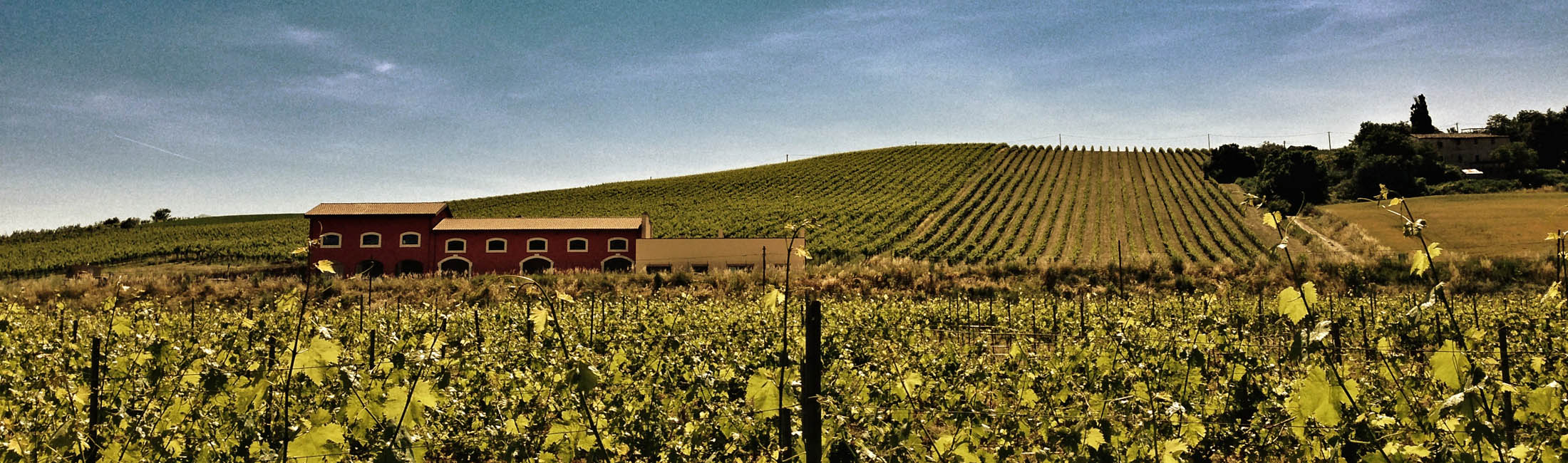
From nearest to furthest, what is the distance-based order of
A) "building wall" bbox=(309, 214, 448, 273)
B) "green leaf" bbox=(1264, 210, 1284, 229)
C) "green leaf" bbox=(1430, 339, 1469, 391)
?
"green leaf" bbox=(1264, 210, 1284, 229), "green leaf" bbox=(1430, 339, 1469, 391), "building wall" bbox=(309, 214, 448, 273)

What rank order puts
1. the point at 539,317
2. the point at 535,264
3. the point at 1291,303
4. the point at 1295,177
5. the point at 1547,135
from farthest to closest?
the point at 1547,135 < the point at 1295,177 < the point at 535,264 < the point at 1291,303 < the point at 539,317

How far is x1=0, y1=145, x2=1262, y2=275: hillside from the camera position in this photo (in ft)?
132

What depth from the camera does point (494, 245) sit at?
115 ft

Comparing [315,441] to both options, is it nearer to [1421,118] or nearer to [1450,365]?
[1450,365]

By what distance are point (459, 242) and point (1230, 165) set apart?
61.6 m

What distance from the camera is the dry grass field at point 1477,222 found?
109 feet

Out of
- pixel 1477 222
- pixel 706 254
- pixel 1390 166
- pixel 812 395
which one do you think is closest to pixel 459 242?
pixel 706 254

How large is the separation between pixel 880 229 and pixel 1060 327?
30.6m

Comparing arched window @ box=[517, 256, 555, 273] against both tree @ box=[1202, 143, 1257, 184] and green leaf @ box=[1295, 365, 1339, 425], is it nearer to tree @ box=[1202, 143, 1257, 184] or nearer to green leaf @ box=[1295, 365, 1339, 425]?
green leaf @ box=[1295, 365, 1339, 425]

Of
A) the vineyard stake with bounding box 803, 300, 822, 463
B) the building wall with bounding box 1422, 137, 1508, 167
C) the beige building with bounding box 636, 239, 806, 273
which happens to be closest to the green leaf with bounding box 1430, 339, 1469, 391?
the vineyard stake with bounding box 803, 300, 822, 463

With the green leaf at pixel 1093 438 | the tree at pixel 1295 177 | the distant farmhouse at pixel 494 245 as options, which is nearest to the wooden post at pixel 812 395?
the green leaf at pixel 1093 438

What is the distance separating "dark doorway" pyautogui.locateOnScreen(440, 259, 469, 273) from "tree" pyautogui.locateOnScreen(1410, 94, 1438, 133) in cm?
10654

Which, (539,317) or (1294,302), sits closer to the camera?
(539,317)

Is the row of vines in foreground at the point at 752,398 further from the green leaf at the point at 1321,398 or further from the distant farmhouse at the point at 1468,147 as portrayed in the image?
the distant farmhouse at the point at 1468,147
